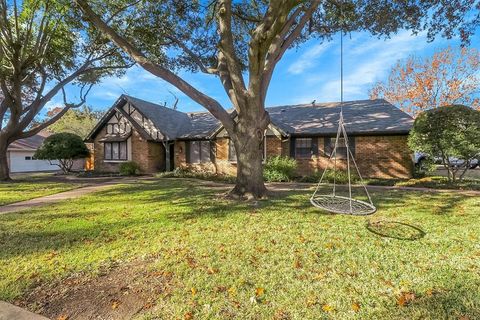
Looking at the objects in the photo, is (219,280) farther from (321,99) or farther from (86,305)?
(321,99)

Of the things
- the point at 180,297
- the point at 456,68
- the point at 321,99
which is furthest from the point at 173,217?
the point at 456,68

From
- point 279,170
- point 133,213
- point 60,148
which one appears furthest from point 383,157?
point 60,148

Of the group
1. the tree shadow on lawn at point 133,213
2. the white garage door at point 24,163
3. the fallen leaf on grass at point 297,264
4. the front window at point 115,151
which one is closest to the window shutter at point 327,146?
the tree shadow on lawn at point 133,213

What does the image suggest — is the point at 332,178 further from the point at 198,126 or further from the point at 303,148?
the point at 198,126

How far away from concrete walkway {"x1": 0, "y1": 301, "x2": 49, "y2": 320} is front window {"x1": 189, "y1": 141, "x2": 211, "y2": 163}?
15543 millimetres

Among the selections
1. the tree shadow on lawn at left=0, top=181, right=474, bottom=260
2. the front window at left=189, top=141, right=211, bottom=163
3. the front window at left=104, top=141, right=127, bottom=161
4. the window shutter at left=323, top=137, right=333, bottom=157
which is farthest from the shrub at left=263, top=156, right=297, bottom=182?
the front window at left=104, top=141, right=127, bottom=161

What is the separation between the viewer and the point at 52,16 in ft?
40.9

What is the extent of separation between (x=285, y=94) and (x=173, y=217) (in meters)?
20.3

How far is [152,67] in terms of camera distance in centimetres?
788

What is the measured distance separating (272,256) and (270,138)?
504 inches

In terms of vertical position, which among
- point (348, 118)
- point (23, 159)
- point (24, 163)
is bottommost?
point (24, 163)

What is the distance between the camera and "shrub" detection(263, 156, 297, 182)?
1368cm

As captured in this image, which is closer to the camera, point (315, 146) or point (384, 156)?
point (384, 156)

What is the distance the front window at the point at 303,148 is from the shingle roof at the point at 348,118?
0.58 m
